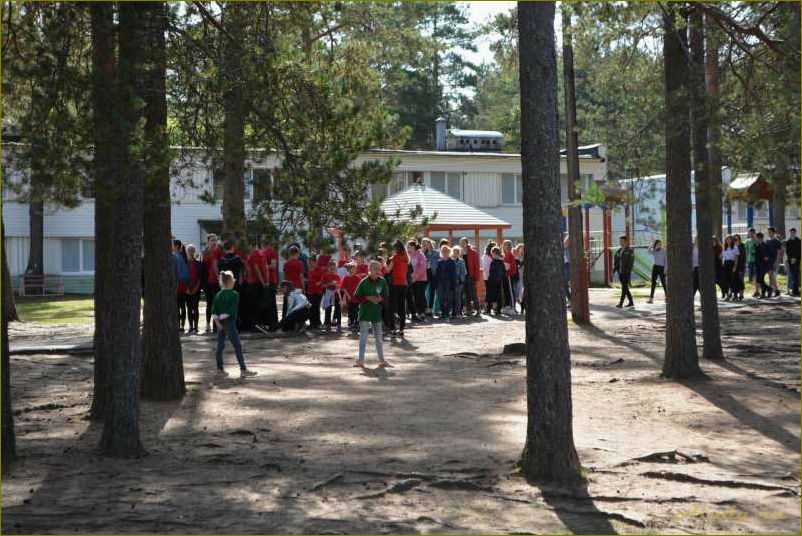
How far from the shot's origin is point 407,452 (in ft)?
35.9

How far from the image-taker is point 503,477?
32.5 ft

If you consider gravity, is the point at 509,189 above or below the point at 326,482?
above

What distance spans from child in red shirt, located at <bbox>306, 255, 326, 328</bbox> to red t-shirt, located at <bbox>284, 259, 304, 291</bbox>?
0.93ft

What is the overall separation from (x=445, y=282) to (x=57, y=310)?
1438 cm

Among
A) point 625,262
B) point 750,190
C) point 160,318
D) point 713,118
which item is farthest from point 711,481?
point 750,190

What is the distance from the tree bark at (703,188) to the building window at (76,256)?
121ft

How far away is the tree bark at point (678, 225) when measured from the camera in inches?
612

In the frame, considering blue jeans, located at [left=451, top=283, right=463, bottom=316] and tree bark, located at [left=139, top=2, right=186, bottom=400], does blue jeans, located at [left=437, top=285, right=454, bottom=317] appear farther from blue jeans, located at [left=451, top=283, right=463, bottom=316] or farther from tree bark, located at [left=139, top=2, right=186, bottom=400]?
tree bark, located at [left=139, top=2, right=186, bottom=400]

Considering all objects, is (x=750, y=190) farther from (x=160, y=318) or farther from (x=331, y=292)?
(x=160, y=318)

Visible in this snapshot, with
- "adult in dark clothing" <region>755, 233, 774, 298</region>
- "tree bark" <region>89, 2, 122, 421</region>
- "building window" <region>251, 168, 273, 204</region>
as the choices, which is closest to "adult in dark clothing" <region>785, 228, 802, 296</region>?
"adult in dark clothing" <region>755, 233, 774, 298</region>

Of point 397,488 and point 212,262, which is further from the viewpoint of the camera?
point 212,262

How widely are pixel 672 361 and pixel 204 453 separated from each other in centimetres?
740

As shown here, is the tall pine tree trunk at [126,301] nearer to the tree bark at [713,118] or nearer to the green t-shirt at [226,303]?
the green t-shirt at [226,303]

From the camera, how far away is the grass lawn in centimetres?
3135
